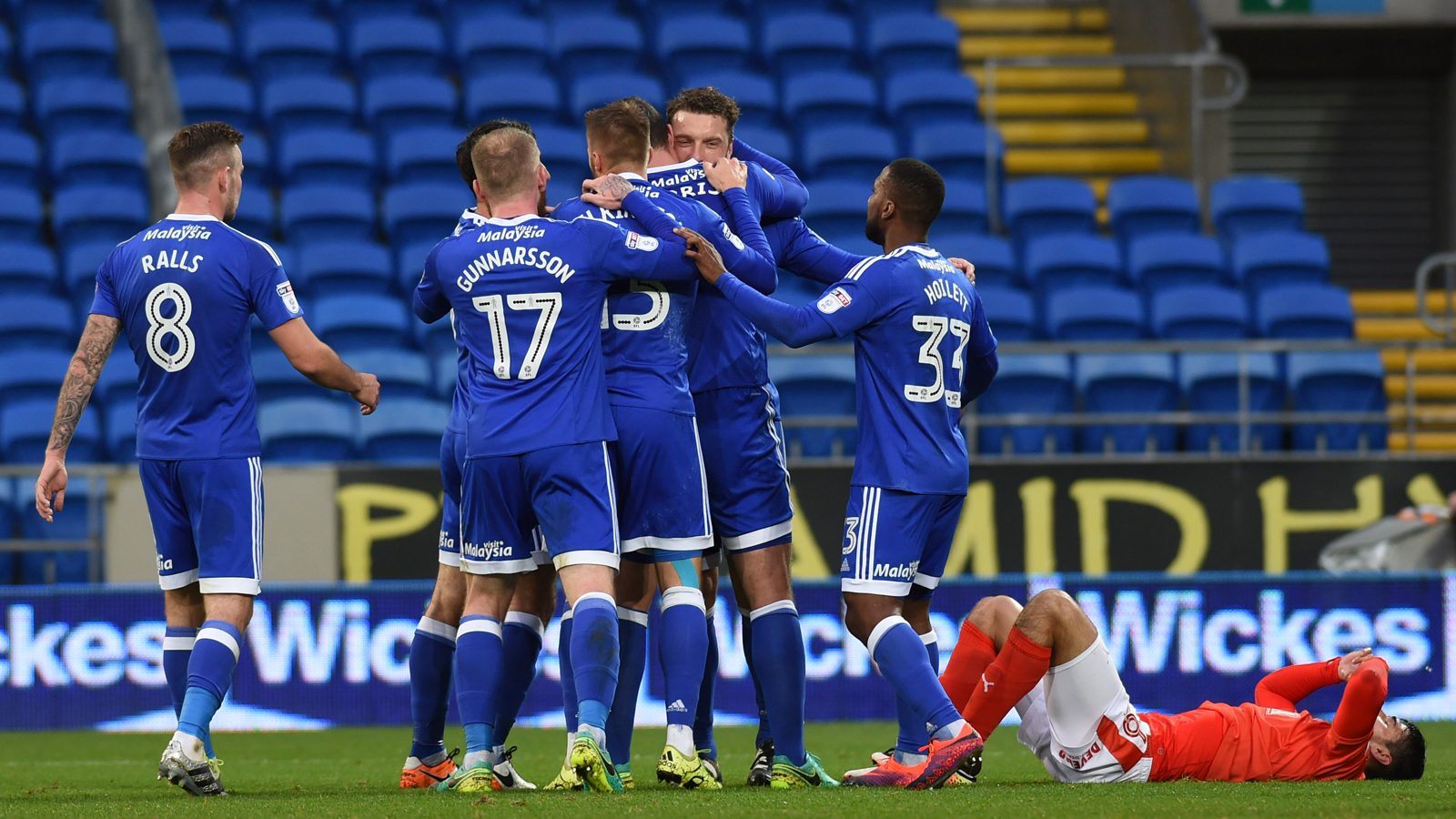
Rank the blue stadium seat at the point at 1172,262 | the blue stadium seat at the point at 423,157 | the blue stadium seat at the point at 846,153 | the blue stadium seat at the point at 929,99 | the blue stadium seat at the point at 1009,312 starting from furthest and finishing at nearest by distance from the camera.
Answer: the blue stadium seat at the point at 929,99, the blue stadium seat at the point at 846,153, the blue stadium seat at the point at 423,157, the blue stadium seat at the point at 1172,262, the blue stadium seat at the point at 1009,312

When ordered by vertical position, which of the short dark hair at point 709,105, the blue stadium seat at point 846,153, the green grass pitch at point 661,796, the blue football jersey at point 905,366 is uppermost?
the blue stadium seat at point 846,153

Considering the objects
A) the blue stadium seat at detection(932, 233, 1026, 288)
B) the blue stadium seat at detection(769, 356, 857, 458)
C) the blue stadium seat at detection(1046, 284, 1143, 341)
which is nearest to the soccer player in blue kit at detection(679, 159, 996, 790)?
the blue stadium seat at detection(769, 356, 857, 458)

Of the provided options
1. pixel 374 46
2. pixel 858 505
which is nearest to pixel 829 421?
pixel 858 505

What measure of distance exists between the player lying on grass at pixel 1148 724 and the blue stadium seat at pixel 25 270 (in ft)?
31.0

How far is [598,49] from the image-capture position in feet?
49.8

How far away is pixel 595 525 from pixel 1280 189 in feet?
34.4

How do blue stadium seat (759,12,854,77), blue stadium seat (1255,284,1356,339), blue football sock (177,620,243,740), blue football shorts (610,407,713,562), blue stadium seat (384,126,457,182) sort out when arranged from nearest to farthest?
1. blue football sock (177,620,243,740)
2. blue football shorts (610,407,713,562)
3. blue stadium seat (1255,284,1356,339)
4. blue stadium seat (384,126,457,182)
5. blue stadium seat (759,12,854,77)

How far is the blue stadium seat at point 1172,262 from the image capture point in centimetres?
1299

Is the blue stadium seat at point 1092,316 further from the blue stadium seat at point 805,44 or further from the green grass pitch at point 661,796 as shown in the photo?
the green grass pitch at point 661,796

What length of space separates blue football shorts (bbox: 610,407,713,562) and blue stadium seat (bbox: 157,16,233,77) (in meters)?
11.0

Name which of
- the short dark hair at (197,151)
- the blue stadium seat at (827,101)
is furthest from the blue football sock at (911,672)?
the blue stadium seat at (827,101)

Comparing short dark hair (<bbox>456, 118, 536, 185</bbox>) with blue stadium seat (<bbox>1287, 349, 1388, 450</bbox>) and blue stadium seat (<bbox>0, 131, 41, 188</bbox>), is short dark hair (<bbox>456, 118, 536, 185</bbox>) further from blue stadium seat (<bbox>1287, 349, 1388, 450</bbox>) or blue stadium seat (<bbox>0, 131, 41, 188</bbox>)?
blue stadium seat (<bbox>0, 131, 41, 188</bbox>)

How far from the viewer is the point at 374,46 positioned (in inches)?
595

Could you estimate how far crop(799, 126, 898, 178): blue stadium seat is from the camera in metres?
13.9
